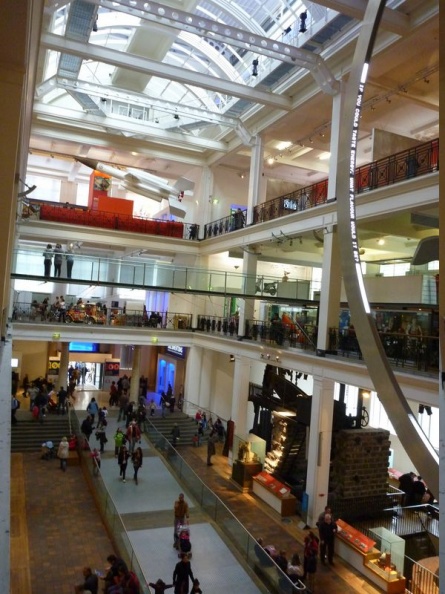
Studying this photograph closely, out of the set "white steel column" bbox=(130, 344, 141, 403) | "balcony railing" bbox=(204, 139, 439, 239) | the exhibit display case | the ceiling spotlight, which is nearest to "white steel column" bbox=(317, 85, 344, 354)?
"balcony railing" bbox=(204, 139, 439, 239)

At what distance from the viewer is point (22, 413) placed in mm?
20422

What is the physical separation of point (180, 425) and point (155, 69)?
14.4m

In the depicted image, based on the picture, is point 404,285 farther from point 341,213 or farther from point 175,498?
point 341,213

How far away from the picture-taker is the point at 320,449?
518 inches

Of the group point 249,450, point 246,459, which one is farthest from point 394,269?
point 246,459

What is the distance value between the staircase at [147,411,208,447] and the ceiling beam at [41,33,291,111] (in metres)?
13.4

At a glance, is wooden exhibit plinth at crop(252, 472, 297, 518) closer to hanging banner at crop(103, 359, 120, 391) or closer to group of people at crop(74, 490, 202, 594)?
group of people at crop(74, 490, 202, 594)

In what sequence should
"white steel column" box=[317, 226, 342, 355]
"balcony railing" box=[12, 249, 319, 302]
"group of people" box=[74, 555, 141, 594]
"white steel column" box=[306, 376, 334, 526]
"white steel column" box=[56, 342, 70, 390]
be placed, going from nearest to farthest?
"group of people" box=[74, 555, 141, 594] → "white steel column" box=[306, 376, 334, 526] → "white steel column" box=[317, 226, 342, 355] → "balcony railing" box=[12, 249, 319, 302] → "white steel column" box=[56, 342, 70, 390]

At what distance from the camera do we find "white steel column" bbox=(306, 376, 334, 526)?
43.2 feet

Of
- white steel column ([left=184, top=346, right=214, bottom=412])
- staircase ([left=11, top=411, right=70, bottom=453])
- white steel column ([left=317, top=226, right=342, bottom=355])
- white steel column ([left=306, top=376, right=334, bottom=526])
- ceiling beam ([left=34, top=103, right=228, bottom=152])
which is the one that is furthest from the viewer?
white steel column ([left=184, top=346, right=214, bottom=412])

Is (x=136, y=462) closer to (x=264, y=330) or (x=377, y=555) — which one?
(x=264, y=330)

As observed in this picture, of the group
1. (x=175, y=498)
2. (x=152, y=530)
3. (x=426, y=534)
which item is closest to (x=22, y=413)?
(x=175, y=498)

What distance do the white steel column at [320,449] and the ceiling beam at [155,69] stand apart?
950 centimetres

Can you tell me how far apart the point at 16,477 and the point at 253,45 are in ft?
46.3
